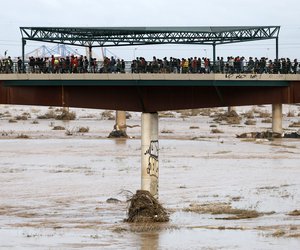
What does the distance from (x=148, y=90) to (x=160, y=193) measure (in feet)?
15.2

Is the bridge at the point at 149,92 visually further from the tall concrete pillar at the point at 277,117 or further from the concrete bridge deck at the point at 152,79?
the tall concrete pillar at the point at 277,117

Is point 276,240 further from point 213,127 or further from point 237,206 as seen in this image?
point 213,127

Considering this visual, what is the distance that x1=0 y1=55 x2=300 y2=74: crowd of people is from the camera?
133 ft

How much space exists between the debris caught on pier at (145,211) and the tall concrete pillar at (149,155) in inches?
213

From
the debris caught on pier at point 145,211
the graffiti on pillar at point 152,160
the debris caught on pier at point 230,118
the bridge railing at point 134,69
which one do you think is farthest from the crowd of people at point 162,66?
the debris caught on pier at point 230,118

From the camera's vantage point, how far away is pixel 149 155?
41156 millimetres

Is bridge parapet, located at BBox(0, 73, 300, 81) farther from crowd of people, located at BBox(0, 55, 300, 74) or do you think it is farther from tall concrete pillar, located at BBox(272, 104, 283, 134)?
tall concrete pillar, located at BBox(272, 104, 283, 134)

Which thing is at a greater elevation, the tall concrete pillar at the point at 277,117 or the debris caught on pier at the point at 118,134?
the tall concrete pillar at the point at 277,117

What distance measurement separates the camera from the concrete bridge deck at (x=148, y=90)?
1590 inches

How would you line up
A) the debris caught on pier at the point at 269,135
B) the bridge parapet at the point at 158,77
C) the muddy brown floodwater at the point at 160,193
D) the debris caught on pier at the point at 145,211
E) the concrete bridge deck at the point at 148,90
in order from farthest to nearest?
the debris caught on pier at the point at 269,135
the concrete bridge deck at the point at 148,90
the bridge parapet at the point at 158,77
the debris caught on pier at the point at 145,211
the muddy brown floodwater at the point at 160,193

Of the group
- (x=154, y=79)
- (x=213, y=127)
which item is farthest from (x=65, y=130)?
(x=154, y=79)

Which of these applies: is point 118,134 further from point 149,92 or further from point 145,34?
point 149,92

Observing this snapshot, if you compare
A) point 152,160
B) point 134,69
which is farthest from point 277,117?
point 152,160

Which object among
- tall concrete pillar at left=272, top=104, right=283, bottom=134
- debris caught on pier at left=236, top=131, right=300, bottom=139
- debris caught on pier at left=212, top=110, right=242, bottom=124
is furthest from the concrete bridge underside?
debris caught on pier at left=212, top=110, right=242, bottom=124
